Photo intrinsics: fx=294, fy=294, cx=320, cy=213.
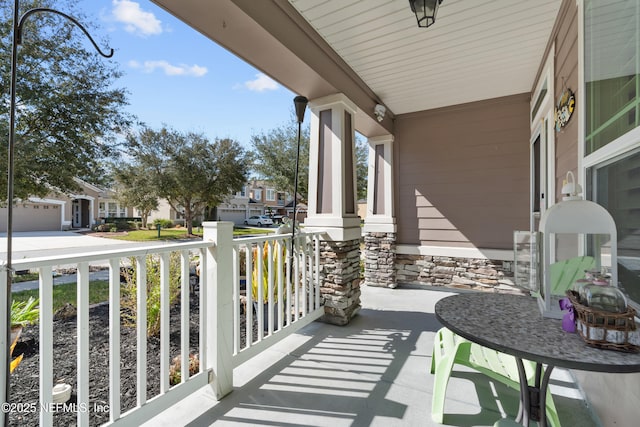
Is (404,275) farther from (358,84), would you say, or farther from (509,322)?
(509,322)

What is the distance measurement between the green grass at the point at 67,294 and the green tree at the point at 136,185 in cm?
937

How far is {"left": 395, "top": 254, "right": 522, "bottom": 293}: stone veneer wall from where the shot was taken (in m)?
4.32

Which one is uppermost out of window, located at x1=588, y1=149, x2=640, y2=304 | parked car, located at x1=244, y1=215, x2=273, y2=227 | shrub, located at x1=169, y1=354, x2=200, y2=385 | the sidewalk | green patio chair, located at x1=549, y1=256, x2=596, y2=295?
window, located at x1=588, y1=149, x2=640, y2=304

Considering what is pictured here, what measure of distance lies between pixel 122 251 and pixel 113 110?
620 centimetres

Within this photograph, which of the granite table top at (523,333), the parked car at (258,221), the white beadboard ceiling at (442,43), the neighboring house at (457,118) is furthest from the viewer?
the parked car at (258,221)

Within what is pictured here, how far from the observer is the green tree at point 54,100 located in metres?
4.86

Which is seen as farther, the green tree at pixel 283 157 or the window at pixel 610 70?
the green tree at pixel 283 157

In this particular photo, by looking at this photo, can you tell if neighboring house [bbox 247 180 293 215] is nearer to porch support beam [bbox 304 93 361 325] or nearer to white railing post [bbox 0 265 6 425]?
porch support beam [bbox 304 93 361 325]

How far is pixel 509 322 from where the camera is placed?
1266 millimetres

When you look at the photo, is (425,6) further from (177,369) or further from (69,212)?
(69,212)

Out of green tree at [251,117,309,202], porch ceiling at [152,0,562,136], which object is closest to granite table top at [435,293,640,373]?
porch ceiling at [152,0,562,136]

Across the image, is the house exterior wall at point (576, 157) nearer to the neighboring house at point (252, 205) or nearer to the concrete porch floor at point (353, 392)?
the concrete porch floor at point (353, 392)

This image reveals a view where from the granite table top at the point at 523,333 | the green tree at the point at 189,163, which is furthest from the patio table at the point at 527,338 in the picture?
the green tree at the point at 189,163

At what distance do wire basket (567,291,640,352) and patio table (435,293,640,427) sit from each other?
2cm
